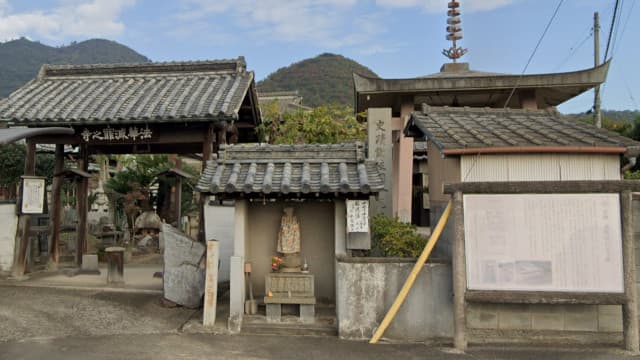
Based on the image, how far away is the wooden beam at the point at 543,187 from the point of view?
21.6 ft

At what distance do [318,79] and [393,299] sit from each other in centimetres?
5595

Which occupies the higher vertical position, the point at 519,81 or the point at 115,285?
the point at 519,81

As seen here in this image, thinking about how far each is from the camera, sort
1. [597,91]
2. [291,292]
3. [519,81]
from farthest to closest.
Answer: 1. [597,91]
2. [519,81]
3. [291,292]

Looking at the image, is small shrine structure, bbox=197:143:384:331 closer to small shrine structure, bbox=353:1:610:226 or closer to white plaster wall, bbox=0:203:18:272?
small shrine structure, bbox=353:1:610:226

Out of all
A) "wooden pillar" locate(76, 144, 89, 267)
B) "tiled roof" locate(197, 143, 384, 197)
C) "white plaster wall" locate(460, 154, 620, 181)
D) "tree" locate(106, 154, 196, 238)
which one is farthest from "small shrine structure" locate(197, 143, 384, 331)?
"tree" locate(106, 154, 196, 238)

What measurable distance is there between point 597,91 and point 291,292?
14216 millimetres

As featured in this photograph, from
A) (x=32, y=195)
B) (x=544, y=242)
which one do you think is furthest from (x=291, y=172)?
(x=32, y=195)

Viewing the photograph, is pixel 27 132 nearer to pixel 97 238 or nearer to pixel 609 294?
pixel 609 294

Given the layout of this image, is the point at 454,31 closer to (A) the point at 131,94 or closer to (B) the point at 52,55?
(A) the point at 131,94

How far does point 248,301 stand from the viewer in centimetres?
821

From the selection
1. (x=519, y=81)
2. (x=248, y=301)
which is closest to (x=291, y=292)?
(x=248, y=301)

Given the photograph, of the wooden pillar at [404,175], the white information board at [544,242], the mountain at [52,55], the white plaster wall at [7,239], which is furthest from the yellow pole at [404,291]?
the mountain at [52,55]

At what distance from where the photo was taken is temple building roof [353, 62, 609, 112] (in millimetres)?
13000

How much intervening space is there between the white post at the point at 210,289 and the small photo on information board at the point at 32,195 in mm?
6064
